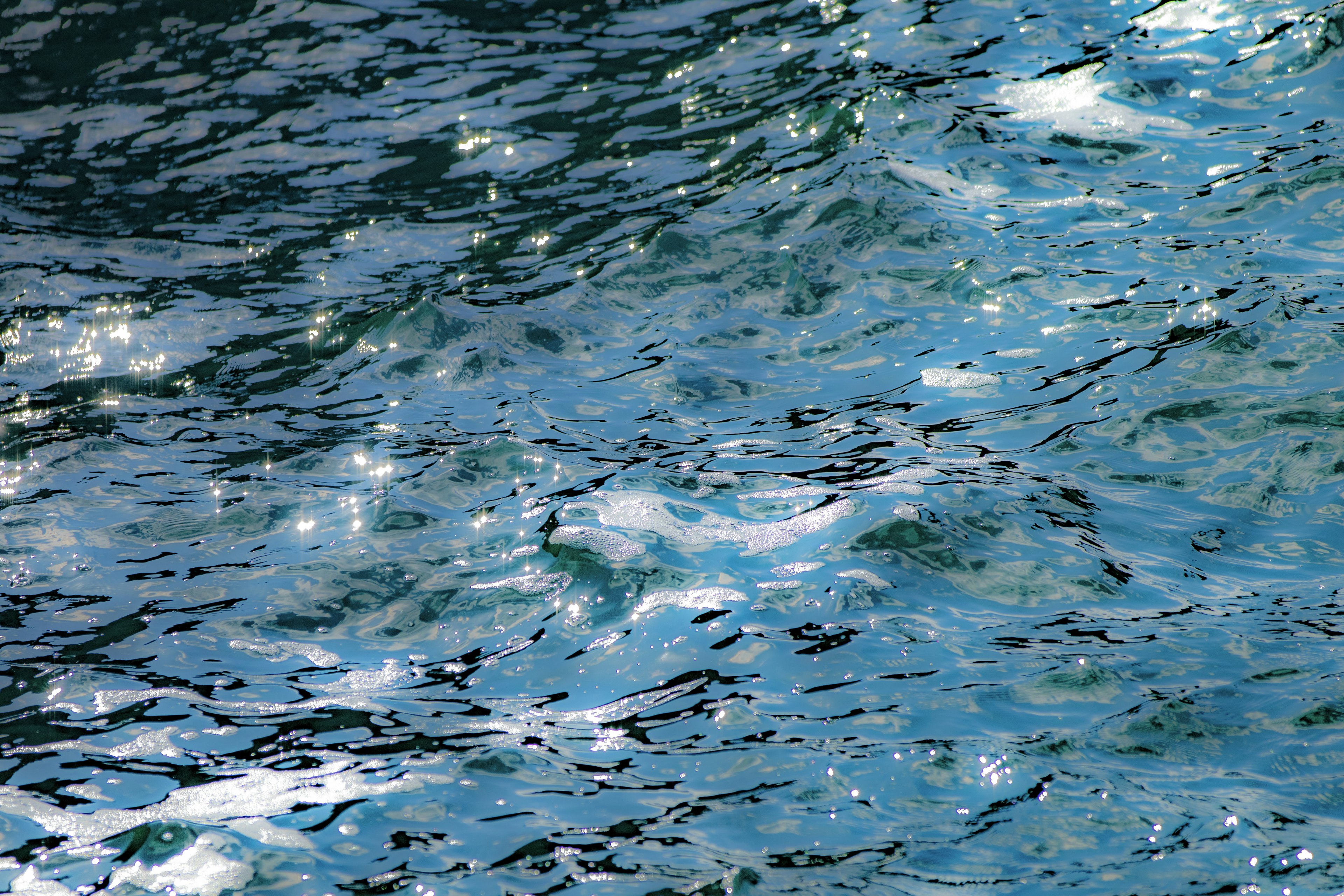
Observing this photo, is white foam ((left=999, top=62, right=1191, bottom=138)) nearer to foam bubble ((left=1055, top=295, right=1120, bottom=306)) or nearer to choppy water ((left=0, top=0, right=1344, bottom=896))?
choppy water ((left=0, top=0, right=1344, bottom=896))

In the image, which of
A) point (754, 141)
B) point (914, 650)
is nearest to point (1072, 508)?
point (914, 650)

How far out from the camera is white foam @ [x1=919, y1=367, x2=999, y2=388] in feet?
16.2

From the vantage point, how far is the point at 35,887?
9.23 ft

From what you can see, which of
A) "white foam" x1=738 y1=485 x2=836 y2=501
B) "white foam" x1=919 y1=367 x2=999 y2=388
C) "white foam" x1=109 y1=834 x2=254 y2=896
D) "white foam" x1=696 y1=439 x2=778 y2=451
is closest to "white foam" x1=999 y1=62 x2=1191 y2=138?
"white foam" x1=919 y1=367 x2=999 y2=388

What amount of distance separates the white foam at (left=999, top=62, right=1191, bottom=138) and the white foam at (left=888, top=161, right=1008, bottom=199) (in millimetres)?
794

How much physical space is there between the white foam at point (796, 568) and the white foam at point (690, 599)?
0.18m

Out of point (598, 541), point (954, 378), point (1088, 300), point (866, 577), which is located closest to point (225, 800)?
point (598, 541)

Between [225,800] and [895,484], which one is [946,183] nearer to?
[895,484]

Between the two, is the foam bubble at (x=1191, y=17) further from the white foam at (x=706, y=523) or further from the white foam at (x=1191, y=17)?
the white foam at (x=706, y=523)

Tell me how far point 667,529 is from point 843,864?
168 centimetres

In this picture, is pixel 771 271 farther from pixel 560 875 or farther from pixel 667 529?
pixel 560 875

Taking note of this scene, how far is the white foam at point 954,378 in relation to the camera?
4.93 m

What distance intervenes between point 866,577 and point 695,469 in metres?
1.00

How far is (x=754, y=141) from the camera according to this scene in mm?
7305
